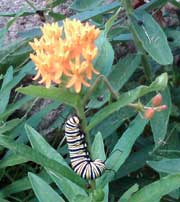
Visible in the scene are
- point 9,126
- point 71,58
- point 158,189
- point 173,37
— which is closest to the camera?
point 71,58

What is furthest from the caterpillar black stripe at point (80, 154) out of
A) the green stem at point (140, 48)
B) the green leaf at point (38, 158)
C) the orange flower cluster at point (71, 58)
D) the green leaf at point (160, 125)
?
the green stem at point (140, 48)

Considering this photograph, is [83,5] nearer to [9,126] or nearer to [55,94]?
[9,126]

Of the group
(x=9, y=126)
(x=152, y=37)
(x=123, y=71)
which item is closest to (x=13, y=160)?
(x=9, y=126)

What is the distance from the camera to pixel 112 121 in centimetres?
204

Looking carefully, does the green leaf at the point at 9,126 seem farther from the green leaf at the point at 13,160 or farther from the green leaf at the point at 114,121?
the green leaf at the point at 114,121

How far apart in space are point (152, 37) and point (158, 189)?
56 centimetres

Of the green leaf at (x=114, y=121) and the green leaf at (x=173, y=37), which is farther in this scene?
the green leaf at (x=173, y=37)

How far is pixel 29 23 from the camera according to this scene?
263 cm

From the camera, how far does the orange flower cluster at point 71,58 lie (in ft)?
4.34

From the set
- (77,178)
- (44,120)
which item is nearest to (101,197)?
(77,178)

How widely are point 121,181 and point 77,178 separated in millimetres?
638

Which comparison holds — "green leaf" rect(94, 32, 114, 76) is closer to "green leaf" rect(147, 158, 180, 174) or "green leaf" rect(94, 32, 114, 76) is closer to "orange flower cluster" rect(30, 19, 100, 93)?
"orange flower cluster" rect(30, 19, 100, 93)

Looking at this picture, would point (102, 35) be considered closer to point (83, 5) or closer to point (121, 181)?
point (83, 5)

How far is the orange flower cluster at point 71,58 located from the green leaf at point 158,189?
0.29 meters
